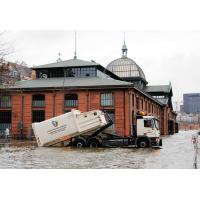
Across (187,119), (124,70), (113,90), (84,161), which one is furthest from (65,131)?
(187,119)

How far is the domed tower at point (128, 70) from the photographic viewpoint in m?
75.6

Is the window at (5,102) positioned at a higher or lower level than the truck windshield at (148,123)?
higher

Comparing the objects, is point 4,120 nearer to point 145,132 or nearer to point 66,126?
point 66,126

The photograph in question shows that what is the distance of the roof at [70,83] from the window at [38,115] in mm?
2871

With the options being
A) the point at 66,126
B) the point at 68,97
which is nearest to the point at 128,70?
the point at 68,97

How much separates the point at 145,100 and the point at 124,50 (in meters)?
30.6

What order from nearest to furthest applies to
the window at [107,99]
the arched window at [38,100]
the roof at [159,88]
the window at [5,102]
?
1. the window at [107,99]
2. the arched window at [38,100]
3. the window at [5,102]
4. the roof at [159,88]

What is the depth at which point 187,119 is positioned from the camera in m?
192

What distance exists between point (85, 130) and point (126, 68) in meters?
46.3

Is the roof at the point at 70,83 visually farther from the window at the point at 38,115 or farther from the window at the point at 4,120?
the window at the point at 4,120

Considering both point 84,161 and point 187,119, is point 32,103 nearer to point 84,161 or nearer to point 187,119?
point 84,161

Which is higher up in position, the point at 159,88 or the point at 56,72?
the point at 159,88

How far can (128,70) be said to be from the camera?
76.8m

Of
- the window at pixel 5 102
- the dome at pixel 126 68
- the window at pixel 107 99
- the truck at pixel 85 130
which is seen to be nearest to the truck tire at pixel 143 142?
the truck at pixel 85 130
